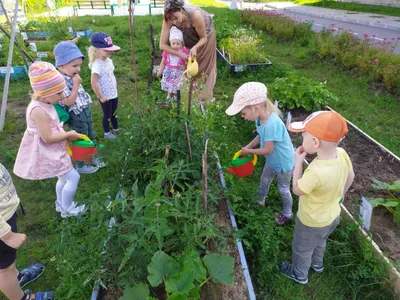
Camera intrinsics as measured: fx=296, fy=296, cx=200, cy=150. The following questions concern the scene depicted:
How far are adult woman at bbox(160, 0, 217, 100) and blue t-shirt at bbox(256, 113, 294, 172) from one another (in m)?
1.55

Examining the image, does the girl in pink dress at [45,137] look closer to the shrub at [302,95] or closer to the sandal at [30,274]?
the sandal at [30,274]

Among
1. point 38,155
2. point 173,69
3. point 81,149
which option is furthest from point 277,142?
point 173,69

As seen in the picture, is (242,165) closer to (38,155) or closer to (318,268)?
(318,268)

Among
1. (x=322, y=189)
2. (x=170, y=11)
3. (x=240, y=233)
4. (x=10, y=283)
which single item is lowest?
(x=10, y=283)

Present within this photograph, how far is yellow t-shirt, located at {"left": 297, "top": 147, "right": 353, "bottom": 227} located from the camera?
1.79 meters

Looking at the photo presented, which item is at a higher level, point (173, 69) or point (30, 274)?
point (173, 69)

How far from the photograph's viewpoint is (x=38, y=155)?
8.07 ft

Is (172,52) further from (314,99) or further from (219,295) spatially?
(219,295)

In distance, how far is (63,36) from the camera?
855 centimetres

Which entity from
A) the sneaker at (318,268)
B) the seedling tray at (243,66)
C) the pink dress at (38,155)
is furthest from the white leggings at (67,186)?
the seedling tray at (243,66)

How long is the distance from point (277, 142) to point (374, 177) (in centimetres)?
153

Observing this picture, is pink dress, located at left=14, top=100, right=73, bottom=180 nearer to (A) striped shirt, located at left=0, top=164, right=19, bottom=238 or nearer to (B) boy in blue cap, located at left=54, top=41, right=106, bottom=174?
(B) boy in blue cap, located at left=54, top=41, right=106, bottom=174

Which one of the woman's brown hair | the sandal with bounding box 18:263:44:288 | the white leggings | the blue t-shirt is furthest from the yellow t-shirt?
the woman's brown hair

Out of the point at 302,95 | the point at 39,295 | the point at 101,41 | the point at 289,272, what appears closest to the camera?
the point at 39,295
